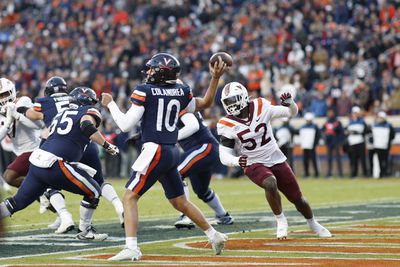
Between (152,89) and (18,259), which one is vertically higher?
(152,89)

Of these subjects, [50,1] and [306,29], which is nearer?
[306,29]

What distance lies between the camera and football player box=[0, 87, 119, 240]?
8.05 metres

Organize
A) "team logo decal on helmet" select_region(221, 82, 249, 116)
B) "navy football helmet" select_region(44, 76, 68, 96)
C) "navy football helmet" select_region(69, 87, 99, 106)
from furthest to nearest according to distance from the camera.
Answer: "navy football helmet" select_region(44, 76, 68, 96) < "navy football helmet" select_region(69, 87, 99, 106) < "team logo decal on helmet" select_region(221, 82, 249, 116)

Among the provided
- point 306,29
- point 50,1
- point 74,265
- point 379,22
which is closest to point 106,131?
point 306,29

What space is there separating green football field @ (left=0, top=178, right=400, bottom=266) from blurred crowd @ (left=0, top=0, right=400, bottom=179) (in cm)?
708

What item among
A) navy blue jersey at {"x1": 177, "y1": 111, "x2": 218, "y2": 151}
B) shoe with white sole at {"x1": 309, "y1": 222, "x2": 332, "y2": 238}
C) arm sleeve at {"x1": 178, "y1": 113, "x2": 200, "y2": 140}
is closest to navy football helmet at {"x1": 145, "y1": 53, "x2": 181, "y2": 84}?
shoe with white sole at {"x1": 309, "y1": 222, "x2": 332, "y2": 238}

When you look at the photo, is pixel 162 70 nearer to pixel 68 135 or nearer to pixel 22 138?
pixel 68 135

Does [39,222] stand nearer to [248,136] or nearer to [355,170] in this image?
[248,136]

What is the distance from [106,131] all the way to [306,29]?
518cm

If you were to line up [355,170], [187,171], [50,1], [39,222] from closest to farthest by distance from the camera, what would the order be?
[187,171] → [39,222] → [355,170] → [50,1]

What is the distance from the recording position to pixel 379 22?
21.5m

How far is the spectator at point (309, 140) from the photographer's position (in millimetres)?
19594

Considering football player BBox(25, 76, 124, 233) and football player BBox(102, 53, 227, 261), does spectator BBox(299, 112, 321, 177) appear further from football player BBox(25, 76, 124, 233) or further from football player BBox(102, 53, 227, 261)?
football player BBox(102, 53, 227, 261)

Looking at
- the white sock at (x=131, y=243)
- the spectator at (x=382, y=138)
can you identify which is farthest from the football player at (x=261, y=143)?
the spectator at (x=382, y=138)
